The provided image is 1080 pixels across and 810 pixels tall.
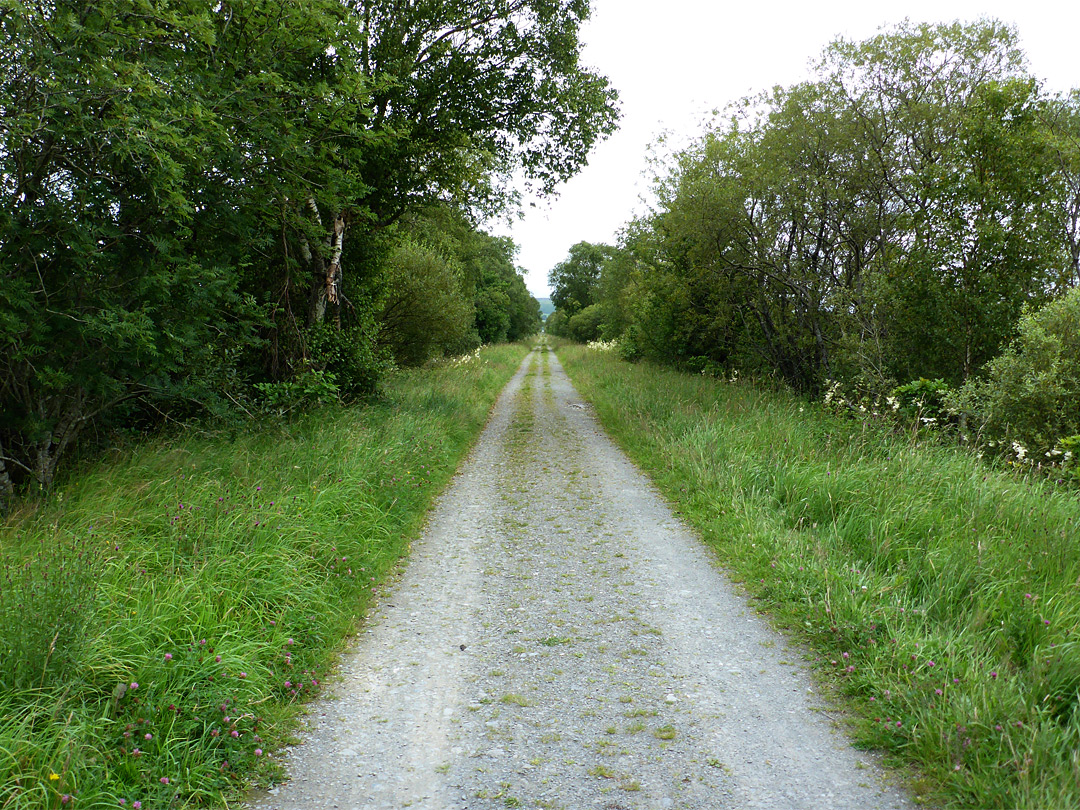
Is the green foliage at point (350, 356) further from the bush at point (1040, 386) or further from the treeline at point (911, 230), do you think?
the bush at point (1040, 386)

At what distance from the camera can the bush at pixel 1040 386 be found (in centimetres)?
795

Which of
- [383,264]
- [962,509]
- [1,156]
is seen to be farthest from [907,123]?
[1,156]

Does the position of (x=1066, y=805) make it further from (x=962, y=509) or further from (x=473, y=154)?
(x=473, y=154)

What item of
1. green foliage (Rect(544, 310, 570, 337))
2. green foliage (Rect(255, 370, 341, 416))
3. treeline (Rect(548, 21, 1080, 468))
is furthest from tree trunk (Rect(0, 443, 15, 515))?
green foliage (Rect(544, 310, 570, 337))

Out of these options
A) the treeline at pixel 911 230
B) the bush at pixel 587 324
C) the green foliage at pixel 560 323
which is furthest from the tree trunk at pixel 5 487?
the green foliage at pixel 560 323

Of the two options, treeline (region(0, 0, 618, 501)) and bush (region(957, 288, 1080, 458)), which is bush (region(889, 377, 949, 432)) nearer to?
bush (region(957, 288, 1080, 458))

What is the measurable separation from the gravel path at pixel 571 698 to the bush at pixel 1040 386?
17.2 ft

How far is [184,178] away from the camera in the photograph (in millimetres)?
5812

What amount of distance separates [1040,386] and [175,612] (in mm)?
9867

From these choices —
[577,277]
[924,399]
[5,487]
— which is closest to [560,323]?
[577,277]

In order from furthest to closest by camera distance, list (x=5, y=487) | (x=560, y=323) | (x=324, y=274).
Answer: (x=560, y=323), (x=324, y=274), (x=5, y=487)

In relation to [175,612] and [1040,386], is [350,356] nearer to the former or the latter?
[175,612]

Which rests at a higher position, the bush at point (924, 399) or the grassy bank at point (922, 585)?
the bush at point (924, 399)

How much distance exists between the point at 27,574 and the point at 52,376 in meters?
2.21
